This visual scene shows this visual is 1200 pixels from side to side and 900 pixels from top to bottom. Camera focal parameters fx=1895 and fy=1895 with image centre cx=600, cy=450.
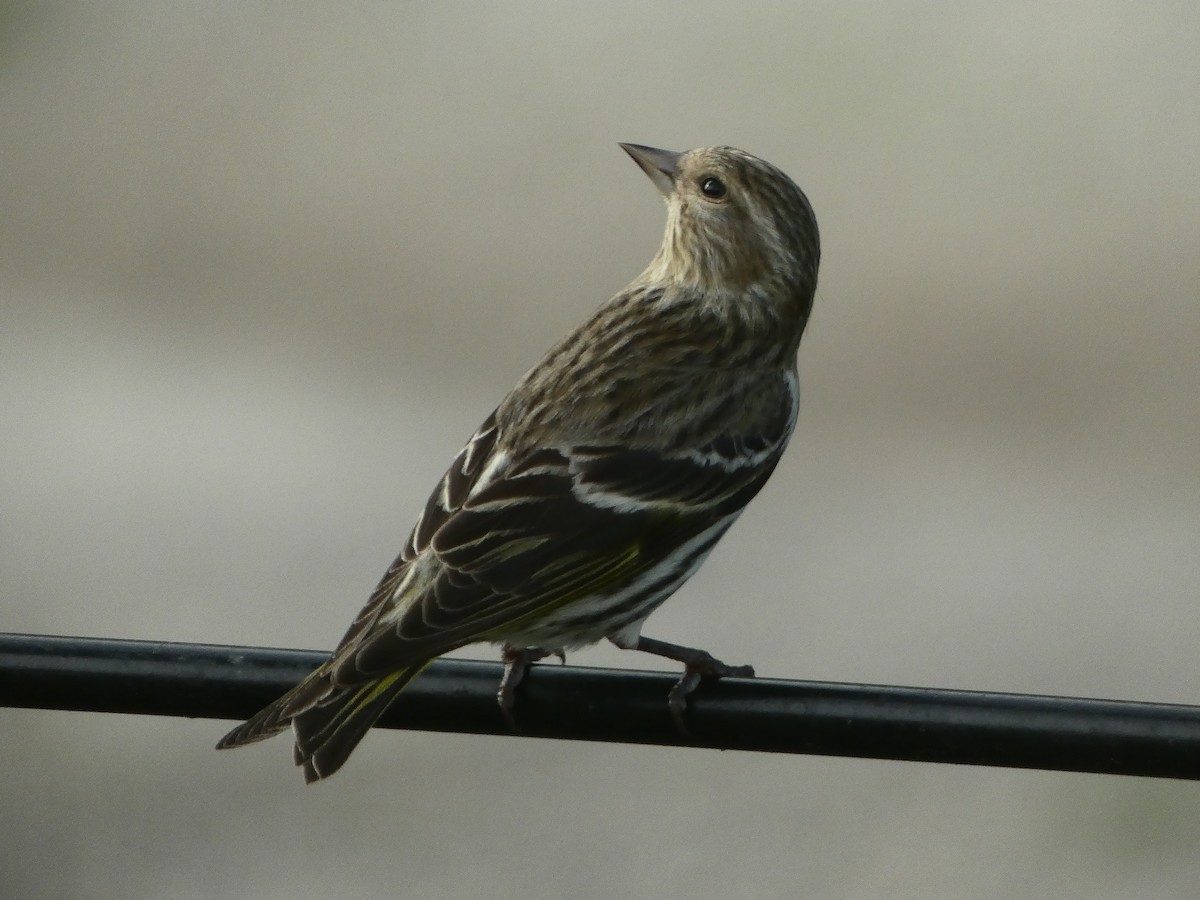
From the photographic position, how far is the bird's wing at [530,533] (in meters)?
4.25

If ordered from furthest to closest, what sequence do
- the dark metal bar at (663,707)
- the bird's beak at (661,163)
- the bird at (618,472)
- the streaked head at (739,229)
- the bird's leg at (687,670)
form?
the bird's beak at (661,163), the streaked head at (739,229), the bird at (618,472), the bird's leg at (687,670), the dark metal bar at (663,707)

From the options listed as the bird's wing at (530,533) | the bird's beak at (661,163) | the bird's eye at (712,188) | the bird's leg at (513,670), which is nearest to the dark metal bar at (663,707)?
the bird's leg at (513,670)

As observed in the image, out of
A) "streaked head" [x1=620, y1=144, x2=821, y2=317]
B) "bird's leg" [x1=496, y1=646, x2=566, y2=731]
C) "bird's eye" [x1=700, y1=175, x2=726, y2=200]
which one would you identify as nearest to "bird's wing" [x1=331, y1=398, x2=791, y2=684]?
"bird's leg" [x1=496, y1=646, x2=566, y2=731]

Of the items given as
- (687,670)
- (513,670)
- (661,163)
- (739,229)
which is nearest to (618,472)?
(687,670)

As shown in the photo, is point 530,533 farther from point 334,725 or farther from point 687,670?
point 334,725

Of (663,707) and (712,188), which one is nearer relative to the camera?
(663,707)

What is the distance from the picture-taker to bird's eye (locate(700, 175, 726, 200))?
18.9 feet

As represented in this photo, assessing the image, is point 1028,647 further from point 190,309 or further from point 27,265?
point 27,265

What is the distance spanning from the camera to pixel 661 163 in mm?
5922

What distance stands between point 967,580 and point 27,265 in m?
8.65

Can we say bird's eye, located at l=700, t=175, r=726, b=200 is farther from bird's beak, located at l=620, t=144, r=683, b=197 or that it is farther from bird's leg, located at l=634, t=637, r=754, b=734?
bird's leg, located at l=634, t=637, r=754, b=734

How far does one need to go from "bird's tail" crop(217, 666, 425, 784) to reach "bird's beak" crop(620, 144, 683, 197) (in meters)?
2.34

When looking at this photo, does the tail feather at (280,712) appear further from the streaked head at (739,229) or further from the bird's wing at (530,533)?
the streaked head at (739,229)

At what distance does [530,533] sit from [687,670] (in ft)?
1.69
